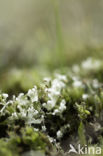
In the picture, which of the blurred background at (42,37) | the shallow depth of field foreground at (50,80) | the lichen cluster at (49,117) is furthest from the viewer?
the blurred background at (42,37)

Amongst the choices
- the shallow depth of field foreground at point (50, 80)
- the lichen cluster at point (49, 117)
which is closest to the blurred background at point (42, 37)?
the shallow depth of field foreground at point (50, 80)

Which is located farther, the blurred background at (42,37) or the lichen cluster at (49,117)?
the blurred background at (42,37)

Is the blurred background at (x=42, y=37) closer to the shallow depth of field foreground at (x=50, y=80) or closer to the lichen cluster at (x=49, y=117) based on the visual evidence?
the shallow depth of field foreground at (x=50, y=80)

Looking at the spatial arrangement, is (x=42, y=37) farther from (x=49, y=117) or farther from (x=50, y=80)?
(x=49, y=117)

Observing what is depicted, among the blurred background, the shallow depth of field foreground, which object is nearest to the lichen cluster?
the shallow depth of field foreground

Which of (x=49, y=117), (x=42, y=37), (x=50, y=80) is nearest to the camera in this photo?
(x=49, y=117)

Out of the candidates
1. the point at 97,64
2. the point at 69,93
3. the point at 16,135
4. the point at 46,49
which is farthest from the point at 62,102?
the point at 46,49

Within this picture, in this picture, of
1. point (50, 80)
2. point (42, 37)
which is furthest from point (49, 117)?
point (42, 37)

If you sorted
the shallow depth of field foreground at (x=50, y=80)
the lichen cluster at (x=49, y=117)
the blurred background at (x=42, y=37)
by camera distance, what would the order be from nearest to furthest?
the lichen cluster at (x=49, y=117) → the shallow depth of field foreground at (x=50, y=80) → the blurred background at (x=42, y=37)
